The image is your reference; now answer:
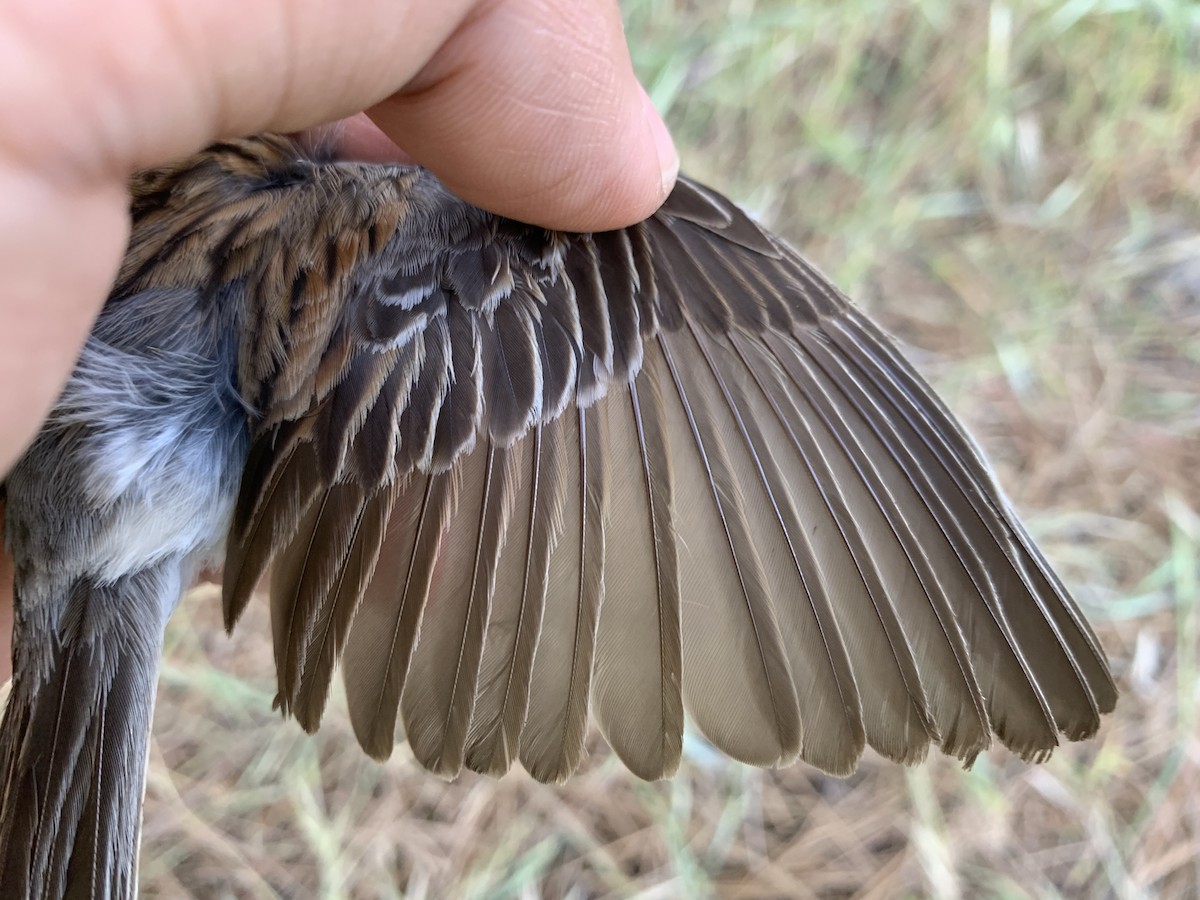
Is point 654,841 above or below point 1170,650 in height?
below

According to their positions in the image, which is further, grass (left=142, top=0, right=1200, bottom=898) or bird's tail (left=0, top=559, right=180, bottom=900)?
grass (left=142, top=0, right=1200, bottom=898)

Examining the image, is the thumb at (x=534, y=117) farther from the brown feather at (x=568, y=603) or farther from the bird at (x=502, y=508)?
the brown feather at (x=568, y=603)

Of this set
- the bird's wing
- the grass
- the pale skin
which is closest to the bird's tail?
the bird's wing

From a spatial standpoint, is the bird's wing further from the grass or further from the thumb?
the grass

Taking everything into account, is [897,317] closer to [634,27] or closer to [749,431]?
[634,27]

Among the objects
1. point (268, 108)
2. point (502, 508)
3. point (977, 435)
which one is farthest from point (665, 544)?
point (977, 435)

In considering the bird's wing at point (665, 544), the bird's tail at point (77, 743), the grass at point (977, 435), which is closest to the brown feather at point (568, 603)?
the bird's wing at point (665, 544)

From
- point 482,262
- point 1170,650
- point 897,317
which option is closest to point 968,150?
point 897,317
